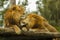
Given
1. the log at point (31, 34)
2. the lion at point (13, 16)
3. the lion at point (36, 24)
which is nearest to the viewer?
the log at point (31, 34)

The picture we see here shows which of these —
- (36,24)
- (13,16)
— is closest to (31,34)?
(36,24)

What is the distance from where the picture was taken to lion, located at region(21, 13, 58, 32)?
5.43 ft

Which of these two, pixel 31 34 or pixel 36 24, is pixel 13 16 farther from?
pixel 31 34

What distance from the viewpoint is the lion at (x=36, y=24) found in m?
1.66

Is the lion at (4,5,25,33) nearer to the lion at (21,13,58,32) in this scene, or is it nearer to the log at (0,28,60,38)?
the lion at (21,13,58,32)

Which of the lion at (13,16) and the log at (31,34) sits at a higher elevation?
the lion at (13,16)

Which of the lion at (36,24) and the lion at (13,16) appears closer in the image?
the lion at (36,24)

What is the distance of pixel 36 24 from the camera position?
1.76 meters

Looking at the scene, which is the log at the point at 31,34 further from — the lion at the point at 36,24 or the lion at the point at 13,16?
the lion at the point at 13,16

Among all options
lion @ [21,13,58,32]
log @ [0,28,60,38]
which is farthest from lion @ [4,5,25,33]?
log @ [0,28,60,38]

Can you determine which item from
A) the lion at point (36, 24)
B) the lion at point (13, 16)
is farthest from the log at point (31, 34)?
the lion at point (13, 16)

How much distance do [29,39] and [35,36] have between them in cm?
5

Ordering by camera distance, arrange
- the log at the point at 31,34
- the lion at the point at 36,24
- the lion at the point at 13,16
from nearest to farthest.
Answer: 1. the log at the point at 31,34
2. the lion at the point at 36,24
3. the lion at the point at 13,16

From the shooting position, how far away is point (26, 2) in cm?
321
